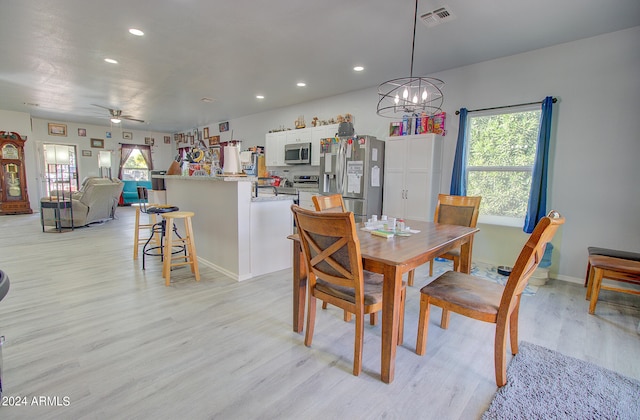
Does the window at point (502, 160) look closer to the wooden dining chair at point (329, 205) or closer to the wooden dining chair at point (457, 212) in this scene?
the wooden dining chair at point (457, 212)

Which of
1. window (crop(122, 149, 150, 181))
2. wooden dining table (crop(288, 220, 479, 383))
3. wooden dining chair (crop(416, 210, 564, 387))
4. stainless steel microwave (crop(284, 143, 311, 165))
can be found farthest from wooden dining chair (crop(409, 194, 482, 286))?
window (crop(122, 149, 150, 181))

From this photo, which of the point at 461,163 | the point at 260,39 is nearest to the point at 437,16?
the point at 260,39

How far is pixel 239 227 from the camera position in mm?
3064

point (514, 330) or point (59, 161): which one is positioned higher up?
point (59, 161)

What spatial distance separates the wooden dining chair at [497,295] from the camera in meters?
1.48

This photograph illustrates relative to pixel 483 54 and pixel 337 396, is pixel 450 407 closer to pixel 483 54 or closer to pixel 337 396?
pixel 337 396

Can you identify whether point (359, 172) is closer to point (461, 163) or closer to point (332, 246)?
point (461, 163)

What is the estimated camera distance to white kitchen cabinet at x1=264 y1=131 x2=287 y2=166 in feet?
20.0

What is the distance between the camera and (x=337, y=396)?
152 cm

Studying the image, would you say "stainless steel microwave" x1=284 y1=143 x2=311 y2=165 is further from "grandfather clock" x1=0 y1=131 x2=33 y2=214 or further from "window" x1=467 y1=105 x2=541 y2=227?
"grandfather clock" x1=0 y1=131 x2=33 y2=214

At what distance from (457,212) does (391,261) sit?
186cm

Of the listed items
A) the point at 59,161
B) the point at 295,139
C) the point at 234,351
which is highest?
the point at 295,139

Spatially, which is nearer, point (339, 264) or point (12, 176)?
A: point (339, 264)

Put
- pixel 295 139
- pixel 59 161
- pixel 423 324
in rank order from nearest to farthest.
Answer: pixel 423 324, pixel 295 139, pixel 59 161
